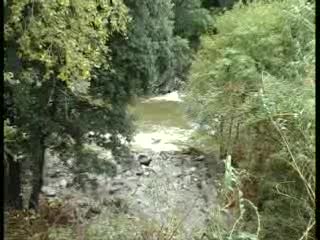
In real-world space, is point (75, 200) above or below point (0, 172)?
below

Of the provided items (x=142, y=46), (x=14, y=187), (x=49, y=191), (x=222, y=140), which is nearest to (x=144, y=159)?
(x=222, y=140)

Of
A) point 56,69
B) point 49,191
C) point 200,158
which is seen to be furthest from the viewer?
point 200,158

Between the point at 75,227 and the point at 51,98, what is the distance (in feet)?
4.66

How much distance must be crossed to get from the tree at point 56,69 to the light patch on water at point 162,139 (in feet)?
9.52

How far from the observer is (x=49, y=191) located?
23.8 ft

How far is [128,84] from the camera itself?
664 cm

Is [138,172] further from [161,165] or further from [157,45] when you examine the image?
[157,45]

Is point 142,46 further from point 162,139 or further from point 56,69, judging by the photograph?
point 162,139

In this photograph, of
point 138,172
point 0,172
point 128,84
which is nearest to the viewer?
point 0,172

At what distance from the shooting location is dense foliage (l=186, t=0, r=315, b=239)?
11.1 feet

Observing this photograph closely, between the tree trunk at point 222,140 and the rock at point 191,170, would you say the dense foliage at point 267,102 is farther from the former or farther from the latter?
the rock at point 191,170

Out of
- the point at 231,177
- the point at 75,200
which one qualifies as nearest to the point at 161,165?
the point at 75,200

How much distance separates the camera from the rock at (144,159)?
876 cm

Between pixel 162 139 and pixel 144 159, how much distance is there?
1287 mm
